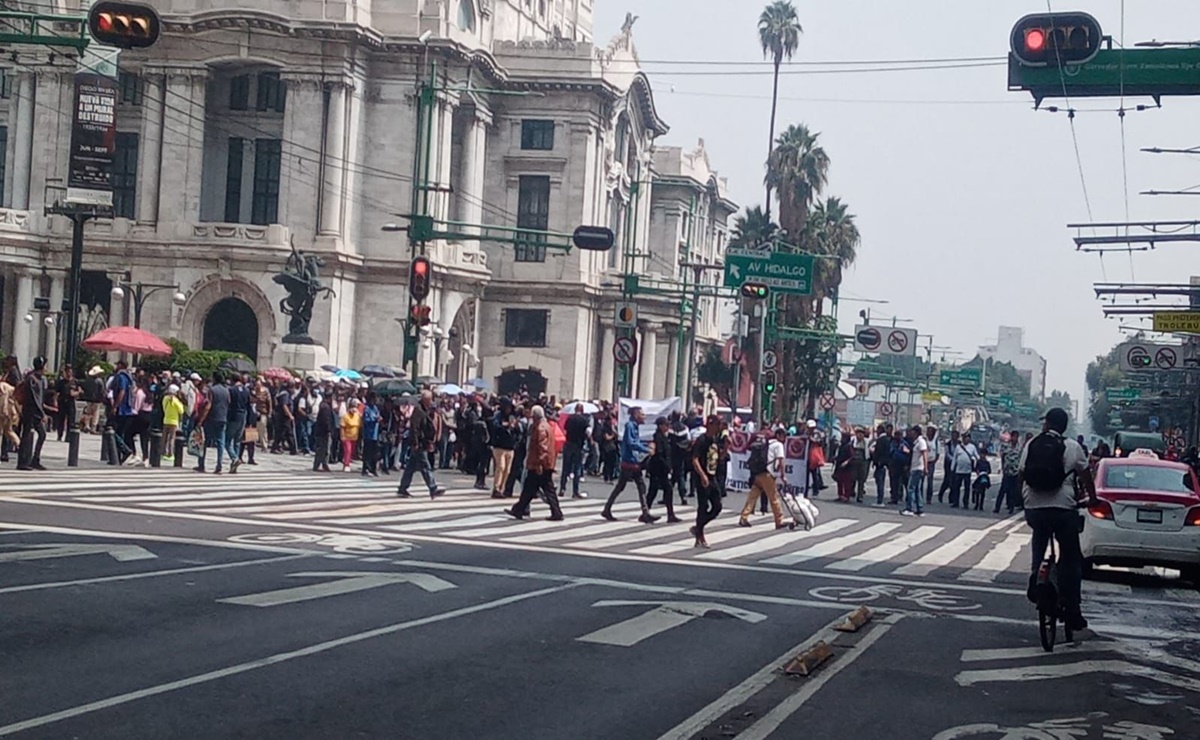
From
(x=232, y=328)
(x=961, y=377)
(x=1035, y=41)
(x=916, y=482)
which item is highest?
(x=1035, y=41)

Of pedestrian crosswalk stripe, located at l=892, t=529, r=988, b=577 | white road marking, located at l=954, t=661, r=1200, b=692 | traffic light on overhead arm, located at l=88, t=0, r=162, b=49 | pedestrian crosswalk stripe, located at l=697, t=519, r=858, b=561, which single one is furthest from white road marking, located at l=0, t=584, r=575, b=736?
traffic light on overhead arm, located at l=88, t=0, r=162, b=49

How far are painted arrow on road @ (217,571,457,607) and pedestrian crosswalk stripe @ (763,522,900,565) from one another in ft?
20.0

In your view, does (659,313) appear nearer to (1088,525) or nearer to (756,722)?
(1088,525)

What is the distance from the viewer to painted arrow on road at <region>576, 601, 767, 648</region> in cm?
1238

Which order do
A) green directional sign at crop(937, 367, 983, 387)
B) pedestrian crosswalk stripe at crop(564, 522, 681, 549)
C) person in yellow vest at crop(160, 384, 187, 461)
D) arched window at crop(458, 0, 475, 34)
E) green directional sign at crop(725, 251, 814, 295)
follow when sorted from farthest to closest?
1. green directional sign at crop(937, 367, 983, 387)
2. arched window at crop(458, 0, 475, 34)
3. green directional sign at crop(725, 251, 814, 295)
4. person in yellow vest at crop(160, 384, 187, 461)
5. pedestrian crosswalk stripe at crop(564, 522, 681, 549)

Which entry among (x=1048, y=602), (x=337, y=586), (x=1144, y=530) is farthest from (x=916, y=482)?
(x=337, y=586)

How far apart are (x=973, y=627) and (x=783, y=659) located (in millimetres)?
3294

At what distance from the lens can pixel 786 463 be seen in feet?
114

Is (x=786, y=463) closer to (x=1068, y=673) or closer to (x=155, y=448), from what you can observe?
(x=155, y=448)

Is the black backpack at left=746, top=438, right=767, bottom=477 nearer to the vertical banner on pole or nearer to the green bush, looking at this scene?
the vertical banner on pole

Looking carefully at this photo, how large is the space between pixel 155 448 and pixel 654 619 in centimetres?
1864

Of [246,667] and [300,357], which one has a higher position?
[300,357]

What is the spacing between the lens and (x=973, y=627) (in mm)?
14594

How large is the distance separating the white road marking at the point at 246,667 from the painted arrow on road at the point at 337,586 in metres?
0.98
